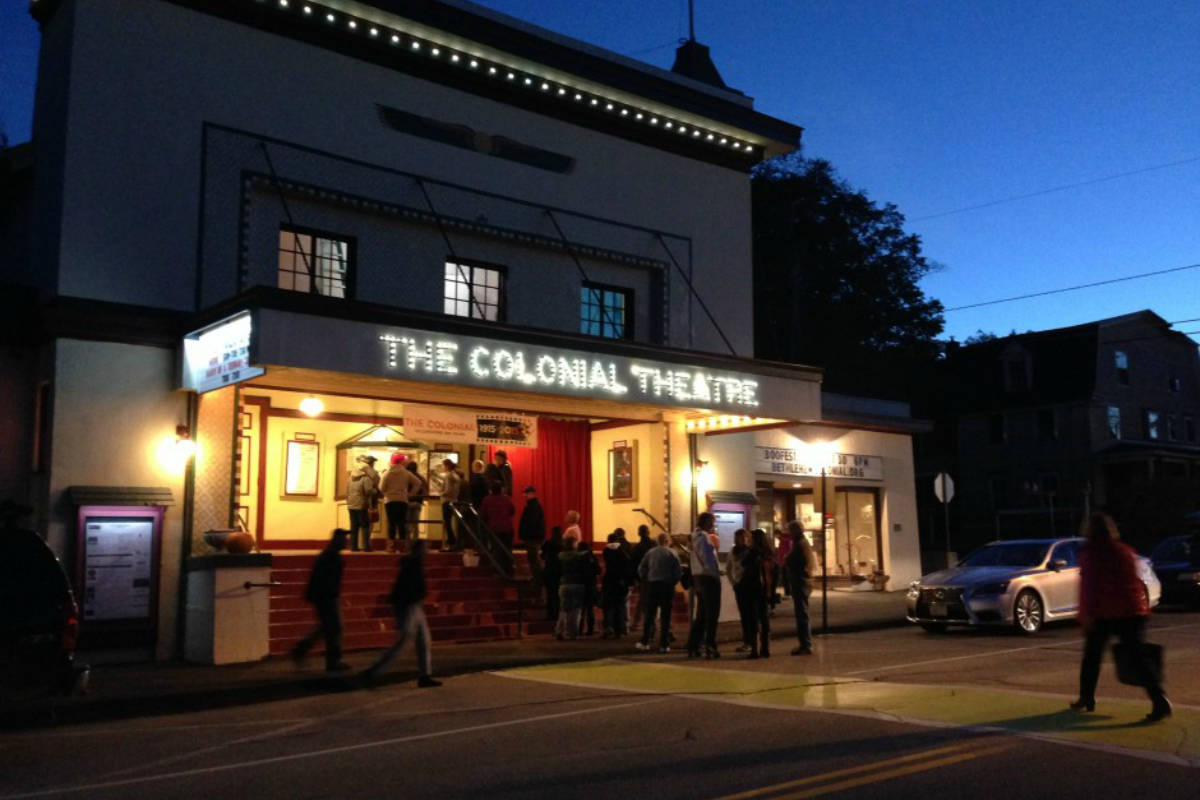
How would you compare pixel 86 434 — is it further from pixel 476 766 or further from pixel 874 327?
pixel 874 327

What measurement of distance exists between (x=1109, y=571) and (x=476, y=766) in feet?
18.6

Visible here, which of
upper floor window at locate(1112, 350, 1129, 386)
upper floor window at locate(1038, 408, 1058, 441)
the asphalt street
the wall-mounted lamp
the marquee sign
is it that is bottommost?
the asphalt street

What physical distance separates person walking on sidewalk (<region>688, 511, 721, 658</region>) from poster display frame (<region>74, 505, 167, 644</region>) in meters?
7.69

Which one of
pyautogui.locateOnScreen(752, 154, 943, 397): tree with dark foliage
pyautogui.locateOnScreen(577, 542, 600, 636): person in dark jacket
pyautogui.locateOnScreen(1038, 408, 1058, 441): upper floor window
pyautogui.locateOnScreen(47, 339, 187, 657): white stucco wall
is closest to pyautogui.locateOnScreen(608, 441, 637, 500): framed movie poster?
pyautogui.locateOnScreen(577, 542, 600, 636): person in dark jacket

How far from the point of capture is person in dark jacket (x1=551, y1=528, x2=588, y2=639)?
18.3 metres

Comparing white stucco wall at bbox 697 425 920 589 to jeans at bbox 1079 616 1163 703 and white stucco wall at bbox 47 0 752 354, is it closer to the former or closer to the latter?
white stucco wall at bbox 47 0 752 354

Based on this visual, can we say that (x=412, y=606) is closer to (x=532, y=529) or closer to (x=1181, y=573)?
(x=532, y=529)

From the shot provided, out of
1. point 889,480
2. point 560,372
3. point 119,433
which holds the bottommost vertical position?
point 119,433

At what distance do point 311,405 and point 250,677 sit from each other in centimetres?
716

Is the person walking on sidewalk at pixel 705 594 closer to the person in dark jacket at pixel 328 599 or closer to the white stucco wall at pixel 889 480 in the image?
the person in dark jacket at pixel 328 599

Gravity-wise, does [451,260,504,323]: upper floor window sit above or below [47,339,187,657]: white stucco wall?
above

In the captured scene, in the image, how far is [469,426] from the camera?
2142 cm

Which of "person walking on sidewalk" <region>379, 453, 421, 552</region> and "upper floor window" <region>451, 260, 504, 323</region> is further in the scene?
"upper floor window" <region>451, 260, 504, 323</region>

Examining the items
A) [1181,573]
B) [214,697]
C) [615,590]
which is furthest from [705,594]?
[1181,573]
